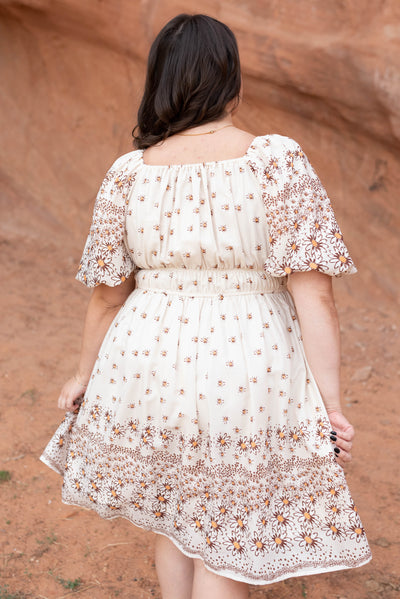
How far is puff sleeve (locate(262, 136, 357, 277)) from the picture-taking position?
5.01 ft

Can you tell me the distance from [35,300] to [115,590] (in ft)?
10.6

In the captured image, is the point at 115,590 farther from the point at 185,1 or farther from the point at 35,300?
the point at 185,1

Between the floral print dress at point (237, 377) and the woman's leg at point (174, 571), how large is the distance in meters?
0.27

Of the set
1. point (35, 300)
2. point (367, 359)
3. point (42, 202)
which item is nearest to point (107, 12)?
point (42, 202)

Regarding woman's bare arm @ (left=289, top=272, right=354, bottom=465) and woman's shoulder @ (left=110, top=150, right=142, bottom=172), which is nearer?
woman's bare arm @ (left=289, top=272, right=354, bottom=465)

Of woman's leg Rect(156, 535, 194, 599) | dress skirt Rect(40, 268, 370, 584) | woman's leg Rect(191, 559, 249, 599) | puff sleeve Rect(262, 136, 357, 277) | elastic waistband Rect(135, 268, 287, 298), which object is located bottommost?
woman's leg Rect(156, 535, 194, 599)

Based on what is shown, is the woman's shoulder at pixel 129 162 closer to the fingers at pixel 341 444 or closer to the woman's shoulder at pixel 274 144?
the woman's shoulder at pixel 274 144

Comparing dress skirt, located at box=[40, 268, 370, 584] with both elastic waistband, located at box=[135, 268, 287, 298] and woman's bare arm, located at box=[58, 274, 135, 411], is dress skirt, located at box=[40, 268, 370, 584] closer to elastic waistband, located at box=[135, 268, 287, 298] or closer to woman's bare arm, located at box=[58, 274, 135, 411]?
elastic waistband, located at box=[135, 268, 287, 298]

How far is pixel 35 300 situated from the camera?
5.37 meters

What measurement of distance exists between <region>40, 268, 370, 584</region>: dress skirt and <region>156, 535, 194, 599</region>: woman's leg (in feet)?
0.82

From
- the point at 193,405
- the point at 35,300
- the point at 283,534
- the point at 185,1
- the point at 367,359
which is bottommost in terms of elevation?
the point at 35,300

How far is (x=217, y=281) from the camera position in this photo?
161cm

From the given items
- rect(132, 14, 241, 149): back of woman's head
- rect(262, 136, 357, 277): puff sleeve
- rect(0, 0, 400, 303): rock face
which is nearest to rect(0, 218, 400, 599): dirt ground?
rect(0, 0, 400, 303): rock face

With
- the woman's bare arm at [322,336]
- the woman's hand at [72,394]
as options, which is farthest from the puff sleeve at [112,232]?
the woman's bare arm at [322,336]
